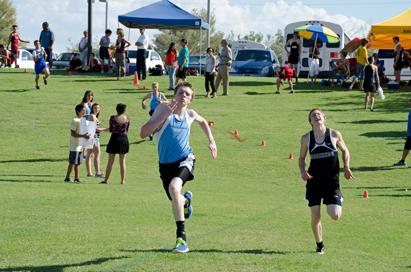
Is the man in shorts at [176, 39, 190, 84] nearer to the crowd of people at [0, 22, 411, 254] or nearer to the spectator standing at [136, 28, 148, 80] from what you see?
the crowd of people at [0, 22, 411, 254]

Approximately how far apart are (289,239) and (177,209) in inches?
93.0

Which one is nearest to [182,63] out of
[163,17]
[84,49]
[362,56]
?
[163,17]

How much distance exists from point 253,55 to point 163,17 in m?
8.58

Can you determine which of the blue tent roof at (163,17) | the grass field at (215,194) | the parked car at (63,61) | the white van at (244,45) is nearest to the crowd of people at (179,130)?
the grass field at (215,194)

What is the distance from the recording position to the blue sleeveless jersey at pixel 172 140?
10.1 metres

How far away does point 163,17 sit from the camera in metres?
39.7

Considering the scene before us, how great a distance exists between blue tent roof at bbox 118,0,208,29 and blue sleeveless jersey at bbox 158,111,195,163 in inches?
1166

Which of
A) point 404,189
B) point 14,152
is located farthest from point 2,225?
point 14,152

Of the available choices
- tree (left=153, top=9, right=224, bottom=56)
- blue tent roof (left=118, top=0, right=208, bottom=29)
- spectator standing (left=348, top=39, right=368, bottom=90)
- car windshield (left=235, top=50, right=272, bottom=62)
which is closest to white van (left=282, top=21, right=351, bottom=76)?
car windshield (left=235, top=50, right=272, bottom=62)

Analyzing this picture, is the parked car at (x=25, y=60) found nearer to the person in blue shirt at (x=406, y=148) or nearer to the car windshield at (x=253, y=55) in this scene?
the car windshield at (x=253, y=55)

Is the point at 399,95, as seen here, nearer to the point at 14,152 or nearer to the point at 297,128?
the point at 297,128

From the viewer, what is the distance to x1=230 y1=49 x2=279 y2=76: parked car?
4600 cm

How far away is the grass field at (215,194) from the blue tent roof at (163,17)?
3.79 metres

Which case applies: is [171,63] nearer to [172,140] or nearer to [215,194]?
[215,194]
